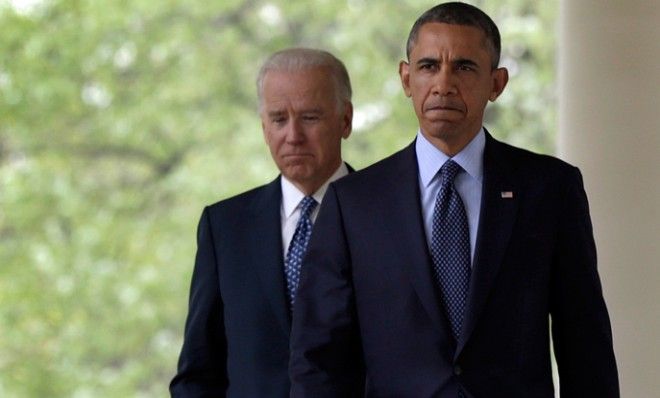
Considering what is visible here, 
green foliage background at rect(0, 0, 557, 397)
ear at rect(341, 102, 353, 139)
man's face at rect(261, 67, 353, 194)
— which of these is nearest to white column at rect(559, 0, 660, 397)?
ear at rect(341, 102, 353, 139)

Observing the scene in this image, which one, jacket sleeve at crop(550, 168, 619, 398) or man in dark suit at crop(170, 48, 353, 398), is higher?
man in dark suit at crop(170, 48, 353, 398)

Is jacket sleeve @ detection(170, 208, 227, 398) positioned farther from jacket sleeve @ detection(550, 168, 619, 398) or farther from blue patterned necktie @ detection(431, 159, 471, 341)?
jacket sleeve @ detection(550, 168, 619, 398)

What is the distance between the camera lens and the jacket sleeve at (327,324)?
416 centimetres

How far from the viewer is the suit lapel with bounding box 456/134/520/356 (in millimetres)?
3996

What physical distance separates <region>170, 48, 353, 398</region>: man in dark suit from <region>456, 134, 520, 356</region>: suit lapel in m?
0.78

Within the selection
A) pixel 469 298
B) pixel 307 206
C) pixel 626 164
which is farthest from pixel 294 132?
pixel 626 164

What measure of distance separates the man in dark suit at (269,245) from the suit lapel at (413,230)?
24.1 inches

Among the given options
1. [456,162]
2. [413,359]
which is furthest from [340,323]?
[456,162]

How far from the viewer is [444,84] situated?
4066 millimetres

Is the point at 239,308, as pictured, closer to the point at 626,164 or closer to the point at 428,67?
the point at 428,67

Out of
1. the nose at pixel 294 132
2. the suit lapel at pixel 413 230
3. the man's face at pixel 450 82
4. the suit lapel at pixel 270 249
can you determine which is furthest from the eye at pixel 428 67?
the suit lapel at pixel 270 249

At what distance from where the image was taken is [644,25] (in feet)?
20.4

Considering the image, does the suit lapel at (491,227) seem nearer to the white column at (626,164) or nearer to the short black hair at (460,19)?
the short black hair at (460,19)

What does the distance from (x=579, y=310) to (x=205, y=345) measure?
1291 mm
